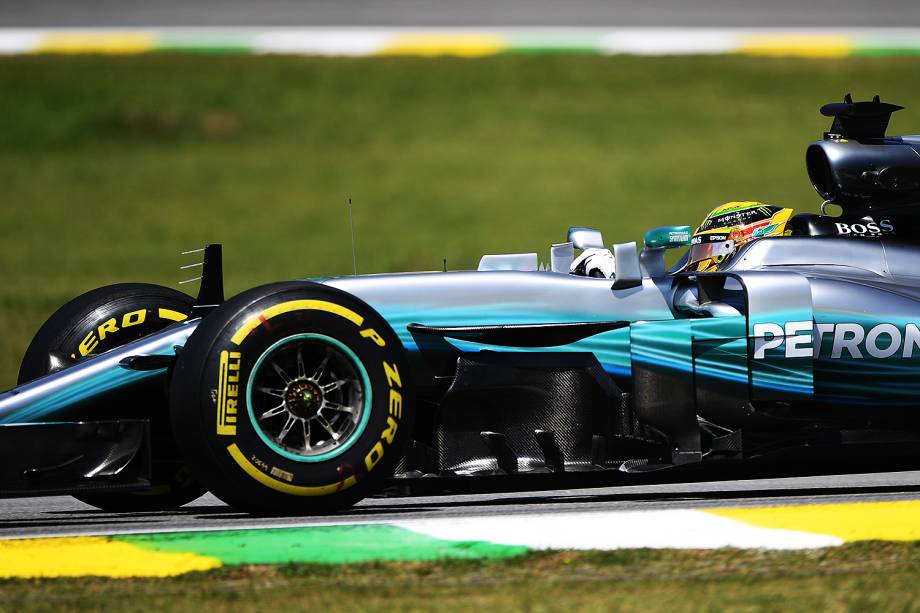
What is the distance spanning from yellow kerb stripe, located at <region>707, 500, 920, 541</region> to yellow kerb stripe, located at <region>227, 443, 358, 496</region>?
4.34 feet

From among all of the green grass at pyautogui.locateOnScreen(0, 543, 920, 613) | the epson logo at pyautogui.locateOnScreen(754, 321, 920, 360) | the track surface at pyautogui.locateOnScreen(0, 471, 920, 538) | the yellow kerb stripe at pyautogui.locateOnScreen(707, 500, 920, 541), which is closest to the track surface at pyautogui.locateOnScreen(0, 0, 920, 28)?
the track surface at pyautogui.locateOnScreen(0, 471, 920, 538)

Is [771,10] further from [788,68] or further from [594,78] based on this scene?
[594,78]

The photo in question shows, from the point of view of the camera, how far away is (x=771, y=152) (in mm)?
24062

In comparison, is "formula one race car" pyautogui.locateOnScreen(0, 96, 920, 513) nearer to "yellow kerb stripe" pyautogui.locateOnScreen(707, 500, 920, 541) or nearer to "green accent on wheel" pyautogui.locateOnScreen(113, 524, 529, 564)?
"green accent on wheel" pyautogui.locateOnScreen(113, 524, 529, 564)

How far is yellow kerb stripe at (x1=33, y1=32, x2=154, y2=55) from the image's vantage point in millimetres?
24797

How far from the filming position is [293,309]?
5.19 meters

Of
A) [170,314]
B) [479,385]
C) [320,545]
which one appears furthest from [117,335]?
[320,545]

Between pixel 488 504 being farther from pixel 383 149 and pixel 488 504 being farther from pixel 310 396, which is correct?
pixel 383 149

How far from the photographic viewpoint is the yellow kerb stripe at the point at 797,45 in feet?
79.7

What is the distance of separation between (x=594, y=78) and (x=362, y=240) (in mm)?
8197

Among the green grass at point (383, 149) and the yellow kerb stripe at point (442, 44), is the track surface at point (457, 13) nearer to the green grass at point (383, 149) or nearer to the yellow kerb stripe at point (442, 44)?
the yellow kerb stripe at point (442, 44)

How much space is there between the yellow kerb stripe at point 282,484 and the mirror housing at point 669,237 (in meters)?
1.70

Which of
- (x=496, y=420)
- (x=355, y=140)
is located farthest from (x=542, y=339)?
(x=355, y=140)

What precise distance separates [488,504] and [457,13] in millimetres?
20751
